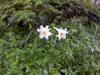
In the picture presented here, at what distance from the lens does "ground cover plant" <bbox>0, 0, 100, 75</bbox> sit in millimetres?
2938

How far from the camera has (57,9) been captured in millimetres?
3670

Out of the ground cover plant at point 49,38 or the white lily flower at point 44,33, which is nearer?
the ground cover plant at point 49,38

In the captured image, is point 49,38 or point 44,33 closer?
point 44,33

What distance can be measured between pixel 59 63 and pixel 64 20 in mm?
842

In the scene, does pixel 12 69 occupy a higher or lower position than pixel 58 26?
lower

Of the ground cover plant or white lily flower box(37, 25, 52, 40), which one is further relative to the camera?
white lily flower box(37, 25, 52, 40)

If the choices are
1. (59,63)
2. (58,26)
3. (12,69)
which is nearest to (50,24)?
(58,26)

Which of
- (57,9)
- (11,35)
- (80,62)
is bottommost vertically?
(80,62)

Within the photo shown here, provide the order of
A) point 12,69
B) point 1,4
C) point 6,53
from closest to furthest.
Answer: point 12,69 < point 6,53 < point 1,4

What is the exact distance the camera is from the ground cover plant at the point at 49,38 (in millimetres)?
2938

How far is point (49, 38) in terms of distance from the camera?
10.6 ft

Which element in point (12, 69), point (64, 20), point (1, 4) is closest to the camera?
point (12, 69)

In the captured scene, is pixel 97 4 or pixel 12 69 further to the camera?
Answer: pixel 97 4

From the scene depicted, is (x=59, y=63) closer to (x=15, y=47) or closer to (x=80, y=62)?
(x=80, y=62)
